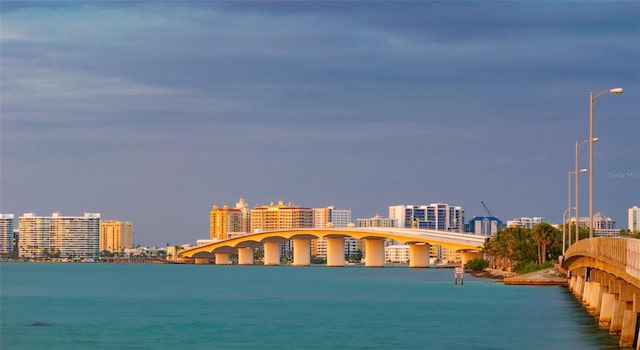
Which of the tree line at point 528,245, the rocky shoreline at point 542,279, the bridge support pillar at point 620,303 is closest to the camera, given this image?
the bridge support pillar at point 620,303

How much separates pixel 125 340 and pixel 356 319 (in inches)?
704

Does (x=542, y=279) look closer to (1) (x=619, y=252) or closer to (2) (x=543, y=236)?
(2) (x=543, y=236)

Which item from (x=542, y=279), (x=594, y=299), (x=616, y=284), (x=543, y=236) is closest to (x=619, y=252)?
(x=616, y=284)

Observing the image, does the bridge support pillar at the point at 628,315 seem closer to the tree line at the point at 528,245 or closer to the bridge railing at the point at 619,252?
the bridge railing at the point at 619,252

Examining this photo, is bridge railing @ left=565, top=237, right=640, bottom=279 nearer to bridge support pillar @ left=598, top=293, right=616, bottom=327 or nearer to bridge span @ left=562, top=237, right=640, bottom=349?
bridge span @ left=562, top=237, right=640, bottom=349

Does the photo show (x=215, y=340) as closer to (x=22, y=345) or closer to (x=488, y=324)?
(x=22, y=345)

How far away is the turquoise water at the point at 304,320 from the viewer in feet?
183

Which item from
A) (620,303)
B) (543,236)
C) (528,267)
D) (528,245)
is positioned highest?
(543,236)

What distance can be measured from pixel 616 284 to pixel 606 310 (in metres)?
7.79

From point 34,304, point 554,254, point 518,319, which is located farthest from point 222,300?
point 554,254

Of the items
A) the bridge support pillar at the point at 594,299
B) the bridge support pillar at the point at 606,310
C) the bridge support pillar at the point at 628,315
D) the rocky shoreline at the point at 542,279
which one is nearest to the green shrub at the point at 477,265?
the rocky shoreline at the point at 542,279

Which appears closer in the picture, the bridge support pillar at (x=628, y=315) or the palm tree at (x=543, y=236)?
the bridge support pillar at (x=628, y=315)

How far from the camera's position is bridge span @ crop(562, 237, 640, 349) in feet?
119

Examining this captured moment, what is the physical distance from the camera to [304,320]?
233 ft
